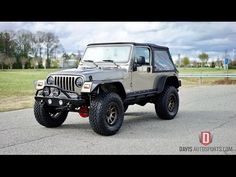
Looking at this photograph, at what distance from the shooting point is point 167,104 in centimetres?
919

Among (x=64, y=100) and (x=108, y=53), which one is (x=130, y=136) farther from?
(x=108, y=53)

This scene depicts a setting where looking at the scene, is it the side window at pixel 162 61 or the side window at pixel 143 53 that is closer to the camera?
the side window at pixel 143 53

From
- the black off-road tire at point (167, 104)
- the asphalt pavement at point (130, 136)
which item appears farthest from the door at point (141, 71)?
the asphalt pavement at point (130, 136)

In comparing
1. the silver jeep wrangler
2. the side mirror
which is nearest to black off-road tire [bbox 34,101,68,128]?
the silver jeep wrangler

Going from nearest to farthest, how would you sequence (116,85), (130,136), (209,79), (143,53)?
1. (130,136)
2. (116,85)
3. (143,53)
4. (209,79)

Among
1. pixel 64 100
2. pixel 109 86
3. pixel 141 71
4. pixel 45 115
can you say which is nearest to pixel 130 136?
pixel 109 86

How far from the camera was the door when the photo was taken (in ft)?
27.1

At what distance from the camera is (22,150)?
231 inches

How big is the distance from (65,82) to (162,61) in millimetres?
3433

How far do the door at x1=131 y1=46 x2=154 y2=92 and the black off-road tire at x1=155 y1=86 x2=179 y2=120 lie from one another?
0.54 m

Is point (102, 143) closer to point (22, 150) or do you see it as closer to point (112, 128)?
point (112, 128)

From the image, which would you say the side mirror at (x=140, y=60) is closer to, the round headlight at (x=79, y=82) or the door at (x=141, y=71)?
the door at (x=141, y=71)

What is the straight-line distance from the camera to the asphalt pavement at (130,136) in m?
5.88

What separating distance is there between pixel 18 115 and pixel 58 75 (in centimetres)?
321
